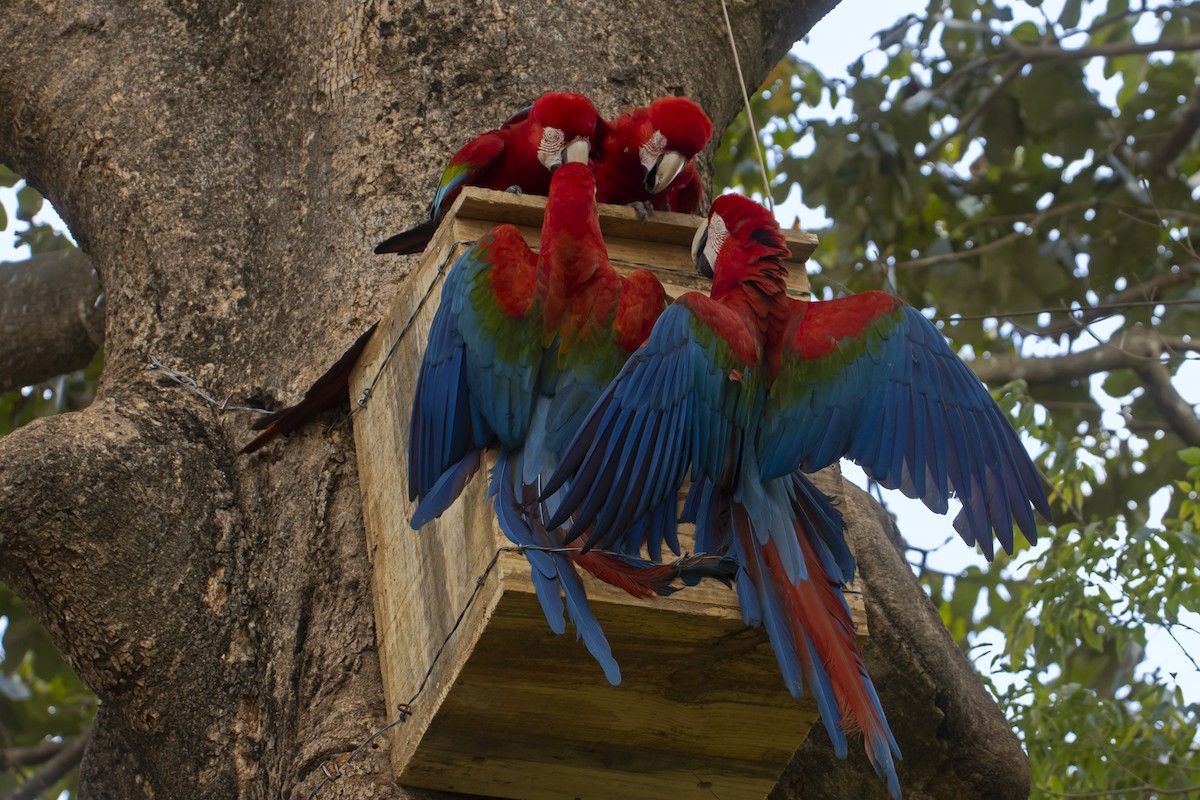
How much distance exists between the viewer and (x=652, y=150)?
254 centimetres

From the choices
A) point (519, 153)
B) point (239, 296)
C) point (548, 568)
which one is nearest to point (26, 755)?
point (239, 296)

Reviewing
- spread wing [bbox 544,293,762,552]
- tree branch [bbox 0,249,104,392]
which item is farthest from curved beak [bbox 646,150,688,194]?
tree branch [bbox 0,249,104,392]

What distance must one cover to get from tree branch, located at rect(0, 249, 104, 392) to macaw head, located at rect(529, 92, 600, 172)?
5.05ft

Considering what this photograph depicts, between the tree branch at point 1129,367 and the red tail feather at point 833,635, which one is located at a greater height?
the red tail feather at point 833,635

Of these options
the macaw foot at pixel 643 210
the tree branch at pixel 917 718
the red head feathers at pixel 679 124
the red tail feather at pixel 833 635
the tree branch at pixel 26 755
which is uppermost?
the red head feathers at pixel 679 124

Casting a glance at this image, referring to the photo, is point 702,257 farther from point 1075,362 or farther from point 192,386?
point 1075,362

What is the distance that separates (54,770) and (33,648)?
38 centimetres

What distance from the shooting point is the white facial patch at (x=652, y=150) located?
2.54m

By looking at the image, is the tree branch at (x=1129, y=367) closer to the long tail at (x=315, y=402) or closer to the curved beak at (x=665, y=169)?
the curved beak at (x=665, y=169)

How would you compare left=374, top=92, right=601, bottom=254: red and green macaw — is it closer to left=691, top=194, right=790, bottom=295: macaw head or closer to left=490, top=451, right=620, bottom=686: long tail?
left=691, top=194, right=790, bottom=295: macaw head

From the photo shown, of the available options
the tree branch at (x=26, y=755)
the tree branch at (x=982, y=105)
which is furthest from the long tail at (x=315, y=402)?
the tree branch at (x=982, y=105)

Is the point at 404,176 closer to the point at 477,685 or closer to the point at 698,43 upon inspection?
the point at 698,43

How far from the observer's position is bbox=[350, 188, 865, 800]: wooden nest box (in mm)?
1907

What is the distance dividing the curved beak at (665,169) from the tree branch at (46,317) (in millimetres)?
1594
